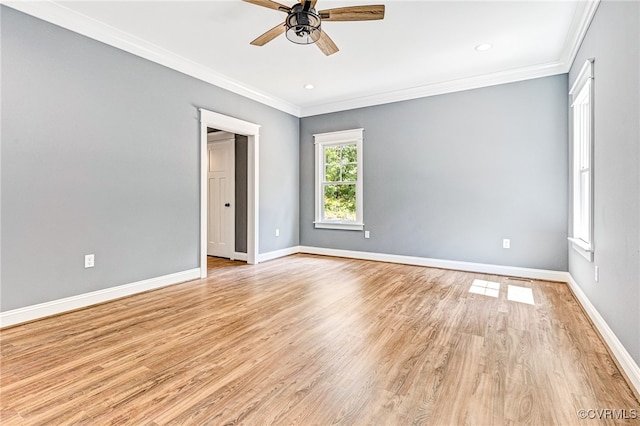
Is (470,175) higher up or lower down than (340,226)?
higher up

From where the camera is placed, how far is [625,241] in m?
1.93

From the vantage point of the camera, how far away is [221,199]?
5773mm

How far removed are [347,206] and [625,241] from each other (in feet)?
13.1

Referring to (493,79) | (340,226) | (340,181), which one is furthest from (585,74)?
(340,226)

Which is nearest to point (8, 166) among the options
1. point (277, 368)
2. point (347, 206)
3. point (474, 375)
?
point (277, 368)

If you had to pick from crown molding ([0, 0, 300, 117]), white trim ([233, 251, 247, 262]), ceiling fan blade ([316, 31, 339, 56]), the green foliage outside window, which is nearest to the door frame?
white trim ([233, 251, 247, 262])

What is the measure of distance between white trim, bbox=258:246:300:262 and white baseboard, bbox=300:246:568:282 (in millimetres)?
234

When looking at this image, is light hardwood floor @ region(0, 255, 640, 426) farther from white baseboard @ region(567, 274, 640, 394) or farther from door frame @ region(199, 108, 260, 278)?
door frame @ region(199, 108, 260, 278)

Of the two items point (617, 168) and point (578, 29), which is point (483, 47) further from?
point (617, 168)

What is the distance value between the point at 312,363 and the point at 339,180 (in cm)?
411

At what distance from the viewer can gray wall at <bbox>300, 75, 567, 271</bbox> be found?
156 inches

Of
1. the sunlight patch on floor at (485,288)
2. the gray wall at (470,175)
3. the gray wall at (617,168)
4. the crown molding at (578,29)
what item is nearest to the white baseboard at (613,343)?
the gray wall at (617,168)

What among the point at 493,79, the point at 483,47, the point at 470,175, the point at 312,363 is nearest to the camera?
the point at 312,363

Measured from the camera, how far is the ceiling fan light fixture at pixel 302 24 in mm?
2350
